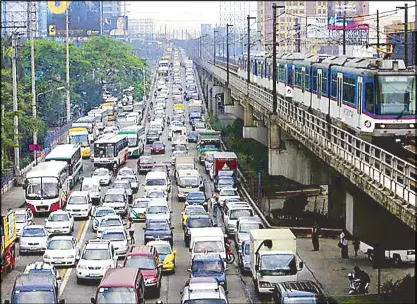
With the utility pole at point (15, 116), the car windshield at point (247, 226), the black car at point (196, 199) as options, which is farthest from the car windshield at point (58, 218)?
the utility pole at point (15, 116)

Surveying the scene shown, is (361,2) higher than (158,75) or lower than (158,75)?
higher

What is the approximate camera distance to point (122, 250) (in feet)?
109

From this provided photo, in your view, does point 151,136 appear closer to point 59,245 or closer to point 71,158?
point 71,158

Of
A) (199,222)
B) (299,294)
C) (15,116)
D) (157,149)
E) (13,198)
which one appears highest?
(15,116)

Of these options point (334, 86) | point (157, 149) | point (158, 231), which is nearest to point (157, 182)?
point (158, 231)

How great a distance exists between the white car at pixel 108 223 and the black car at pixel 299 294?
46.0ft

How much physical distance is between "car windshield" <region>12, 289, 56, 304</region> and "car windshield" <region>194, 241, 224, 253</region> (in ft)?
26.5

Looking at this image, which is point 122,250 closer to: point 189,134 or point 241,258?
point 241,258

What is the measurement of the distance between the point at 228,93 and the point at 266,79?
23.4 metres

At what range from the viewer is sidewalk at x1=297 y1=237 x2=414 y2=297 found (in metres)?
29.1

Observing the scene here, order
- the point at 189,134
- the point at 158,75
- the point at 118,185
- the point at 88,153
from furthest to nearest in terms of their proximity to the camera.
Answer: the point at 158,75, the point at 189,134, the point at 88,153, the point at 118,185

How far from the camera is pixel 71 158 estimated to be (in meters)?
50.3

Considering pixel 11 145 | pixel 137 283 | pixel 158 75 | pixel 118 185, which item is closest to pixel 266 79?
pixel 118 185

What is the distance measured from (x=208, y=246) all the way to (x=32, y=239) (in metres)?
7.02
